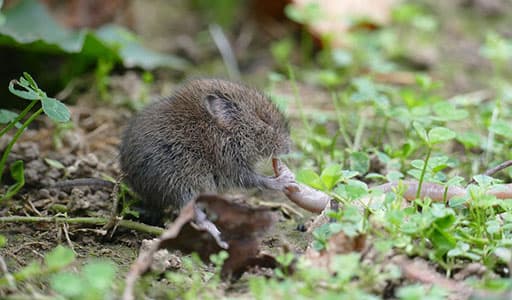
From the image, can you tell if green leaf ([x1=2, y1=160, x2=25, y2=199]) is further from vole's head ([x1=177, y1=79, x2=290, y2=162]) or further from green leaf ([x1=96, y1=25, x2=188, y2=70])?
green leaf ([x1=96, y1=25, x2=188, y2=70])

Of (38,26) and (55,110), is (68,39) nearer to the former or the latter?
(38,26)

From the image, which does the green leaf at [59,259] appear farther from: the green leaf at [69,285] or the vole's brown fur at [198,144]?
the vole's brown fur at [198,144]

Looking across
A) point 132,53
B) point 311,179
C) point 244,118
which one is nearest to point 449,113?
point 244,118

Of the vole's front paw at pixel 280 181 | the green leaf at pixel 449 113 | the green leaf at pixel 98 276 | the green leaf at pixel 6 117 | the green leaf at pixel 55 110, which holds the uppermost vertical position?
the green leaf at pixel 449 113

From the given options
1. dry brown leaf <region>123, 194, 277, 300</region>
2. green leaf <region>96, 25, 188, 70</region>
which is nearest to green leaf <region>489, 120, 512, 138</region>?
dry brown leaf <region>123, 194, 277, 300</region>

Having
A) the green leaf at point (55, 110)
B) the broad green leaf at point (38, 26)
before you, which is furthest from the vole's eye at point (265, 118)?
the broad green leaf at point (38, 26)

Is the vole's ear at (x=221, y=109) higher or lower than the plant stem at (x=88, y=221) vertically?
higher

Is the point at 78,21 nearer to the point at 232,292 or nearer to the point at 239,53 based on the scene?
the point at 239,53
